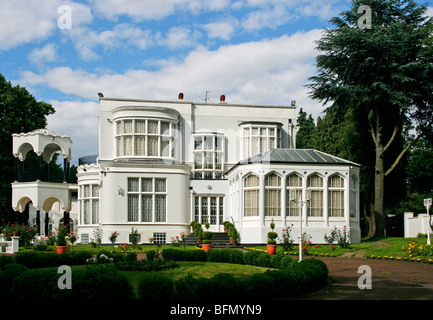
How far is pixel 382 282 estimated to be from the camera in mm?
15680

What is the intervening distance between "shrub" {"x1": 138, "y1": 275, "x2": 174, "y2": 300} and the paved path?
360 centimetres

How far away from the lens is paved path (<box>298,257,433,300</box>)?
13.0 m

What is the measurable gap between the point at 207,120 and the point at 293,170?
35.5ft

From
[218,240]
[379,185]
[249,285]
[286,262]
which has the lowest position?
[218,240]

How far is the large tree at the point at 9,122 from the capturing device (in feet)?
132

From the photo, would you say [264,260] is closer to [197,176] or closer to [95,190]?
[95,190]

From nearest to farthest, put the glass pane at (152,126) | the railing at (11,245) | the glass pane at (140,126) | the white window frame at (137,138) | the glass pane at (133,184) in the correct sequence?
the railing at (11,245), the glass pane at (133,184), the white window frame at (137,138), the glass pane at (140,126), the glass pane at (152,126)

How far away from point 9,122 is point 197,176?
1699 centimetres

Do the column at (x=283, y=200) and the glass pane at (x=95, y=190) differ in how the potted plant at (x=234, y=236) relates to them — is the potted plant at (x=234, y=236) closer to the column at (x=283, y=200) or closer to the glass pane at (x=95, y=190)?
the column at (x=283, y=200)

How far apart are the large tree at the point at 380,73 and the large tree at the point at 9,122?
2441 cm

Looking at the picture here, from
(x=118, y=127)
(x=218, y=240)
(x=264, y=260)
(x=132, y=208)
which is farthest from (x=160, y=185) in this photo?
(x=264, y=260)

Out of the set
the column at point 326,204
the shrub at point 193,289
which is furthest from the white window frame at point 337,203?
the shrub at point 193,289

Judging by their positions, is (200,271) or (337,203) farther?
(337,203)

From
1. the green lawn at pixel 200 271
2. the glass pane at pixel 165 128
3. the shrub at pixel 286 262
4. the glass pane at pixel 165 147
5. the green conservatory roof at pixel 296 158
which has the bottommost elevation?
the green lawn at pixel 200 271
